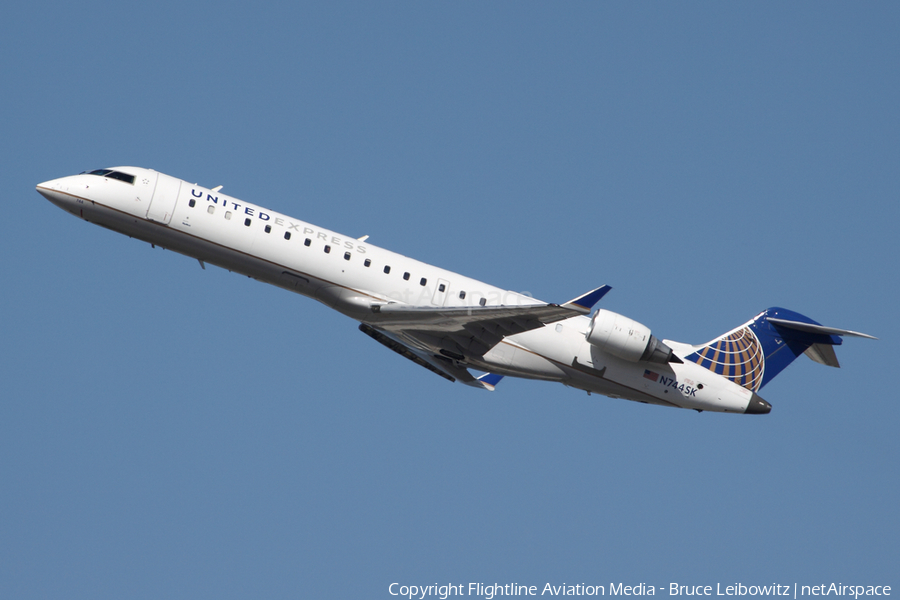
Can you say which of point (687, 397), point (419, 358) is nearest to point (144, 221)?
point (419, 358)

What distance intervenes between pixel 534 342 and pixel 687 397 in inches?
185

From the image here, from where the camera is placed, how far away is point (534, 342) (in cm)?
2527

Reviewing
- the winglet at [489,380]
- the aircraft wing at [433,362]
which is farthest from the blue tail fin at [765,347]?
the aircraft wing at [433,362]

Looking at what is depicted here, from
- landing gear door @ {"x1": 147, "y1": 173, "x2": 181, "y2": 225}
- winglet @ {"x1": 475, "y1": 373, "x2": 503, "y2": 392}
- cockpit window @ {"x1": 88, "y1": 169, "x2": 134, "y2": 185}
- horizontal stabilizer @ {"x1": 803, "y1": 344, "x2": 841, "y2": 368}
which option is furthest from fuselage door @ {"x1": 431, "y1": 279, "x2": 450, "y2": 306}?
horizontal stabilizer @ {"x1": 803, "y1": 344, "x2": 841, "y2": 368}

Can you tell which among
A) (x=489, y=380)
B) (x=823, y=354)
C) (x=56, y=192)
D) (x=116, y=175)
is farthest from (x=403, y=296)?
(x=823, y=354)

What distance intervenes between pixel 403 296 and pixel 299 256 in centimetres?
286

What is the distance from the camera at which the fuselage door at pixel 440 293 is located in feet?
81.2

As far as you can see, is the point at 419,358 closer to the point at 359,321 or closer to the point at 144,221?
the point at 359,321

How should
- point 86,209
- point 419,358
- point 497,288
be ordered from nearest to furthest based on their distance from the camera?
point 86,209
point 497,288
point 419,358

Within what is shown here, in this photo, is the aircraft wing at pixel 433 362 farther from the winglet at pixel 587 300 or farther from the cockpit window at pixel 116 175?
the cockpit window at pixel 116 175

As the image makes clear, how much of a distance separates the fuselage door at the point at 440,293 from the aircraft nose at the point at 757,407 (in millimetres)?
9121

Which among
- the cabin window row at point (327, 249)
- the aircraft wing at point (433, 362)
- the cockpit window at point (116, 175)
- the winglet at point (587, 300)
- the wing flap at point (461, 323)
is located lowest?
the aircraft wing at point (433, 362)

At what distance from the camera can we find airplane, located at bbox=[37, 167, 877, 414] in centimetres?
2392

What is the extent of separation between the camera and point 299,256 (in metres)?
24.1
